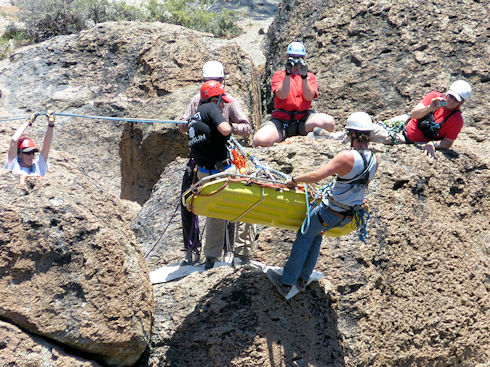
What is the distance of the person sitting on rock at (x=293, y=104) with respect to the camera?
7.35 m

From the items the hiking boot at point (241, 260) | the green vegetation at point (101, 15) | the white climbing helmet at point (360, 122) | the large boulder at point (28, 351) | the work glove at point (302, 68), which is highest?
the white climbing helmet at point (360, 122)

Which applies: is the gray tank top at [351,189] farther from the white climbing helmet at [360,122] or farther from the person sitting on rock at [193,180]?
the person sitting on rock at [193,180]

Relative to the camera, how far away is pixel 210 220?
6070 millimetres

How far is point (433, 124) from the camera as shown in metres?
7.29

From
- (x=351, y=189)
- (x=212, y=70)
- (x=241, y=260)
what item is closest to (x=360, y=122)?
(x=351, y=189)

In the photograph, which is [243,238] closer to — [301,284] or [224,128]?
[301,284]

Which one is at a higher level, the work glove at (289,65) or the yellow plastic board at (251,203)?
the work glove at (289,65)

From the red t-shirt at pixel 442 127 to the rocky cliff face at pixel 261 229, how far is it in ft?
0.80

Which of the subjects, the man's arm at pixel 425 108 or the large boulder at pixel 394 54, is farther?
the large boulder at pixel 394 54

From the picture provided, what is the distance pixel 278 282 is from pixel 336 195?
0.94 meters

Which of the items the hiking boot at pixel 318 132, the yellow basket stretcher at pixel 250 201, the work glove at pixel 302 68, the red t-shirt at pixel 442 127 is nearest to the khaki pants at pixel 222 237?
the yellow basket stretcher at pixel 250 201

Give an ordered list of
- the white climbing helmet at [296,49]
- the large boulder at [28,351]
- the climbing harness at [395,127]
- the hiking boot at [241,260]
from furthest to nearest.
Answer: the climbing harness at [395,127] → the white climbing helmet at [296,49] → the hiking boot at [241,260] → the large boulder at [28,351]

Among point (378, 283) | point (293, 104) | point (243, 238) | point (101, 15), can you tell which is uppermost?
point (293, 104)

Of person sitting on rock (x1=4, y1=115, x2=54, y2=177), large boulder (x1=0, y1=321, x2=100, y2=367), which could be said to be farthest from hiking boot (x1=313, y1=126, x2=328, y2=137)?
large boulder (x1=0, y1=321, x2=100, y2=367)
